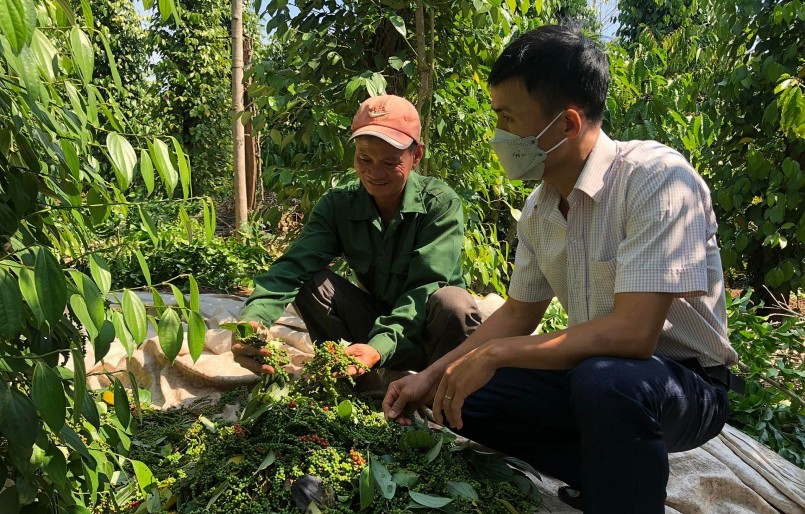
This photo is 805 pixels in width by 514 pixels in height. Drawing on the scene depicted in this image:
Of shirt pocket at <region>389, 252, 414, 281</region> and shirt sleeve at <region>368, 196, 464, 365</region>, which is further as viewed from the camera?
shirt pocket at <region>389, 252, 414, 281</region>

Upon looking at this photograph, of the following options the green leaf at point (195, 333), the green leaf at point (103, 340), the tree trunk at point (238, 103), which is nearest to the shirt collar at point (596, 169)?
the green leaf at point (195, 333)

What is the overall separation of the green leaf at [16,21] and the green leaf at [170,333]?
1.46 feet

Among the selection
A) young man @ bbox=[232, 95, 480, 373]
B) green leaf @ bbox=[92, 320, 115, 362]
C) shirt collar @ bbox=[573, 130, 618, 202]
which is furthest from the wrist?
green leaf @ bbox=[92, 320, 115, 362]

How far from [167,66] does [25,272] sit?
7740mm

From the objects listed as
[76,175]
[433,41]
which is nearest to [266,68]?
[433,41]

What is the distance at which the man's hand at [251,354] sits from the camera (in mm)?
2021

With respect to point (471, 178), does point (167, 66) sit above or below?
above

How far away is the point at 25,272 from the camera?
37.9 inches

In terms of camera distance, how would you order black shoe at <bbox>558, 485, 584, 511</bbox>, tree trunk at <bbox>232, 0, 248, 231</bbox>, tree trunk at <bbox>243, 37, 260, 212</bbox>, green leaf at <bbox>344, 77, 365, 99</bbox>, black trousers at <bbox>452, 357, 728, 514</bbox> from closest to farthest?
black trousers at <bbox>452, 357, 728, 514</bbox> → black shoe at <bbox>558, 485, 584, 511</bbox> → green leaf at <bbox>344, 77, 365, 99</bbox> → tree trunk at <bbox>232, 0, 248, 231</bbox> → tree trunk at <bbox>243, 37, 260, 212</bbox>

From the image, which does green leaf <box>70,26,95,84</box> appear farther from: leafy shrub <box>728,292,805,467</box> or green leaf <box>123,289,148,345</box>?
leafy shrub <box>728,292,805,467</box>

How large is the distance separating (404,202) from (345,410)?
74 centimetres

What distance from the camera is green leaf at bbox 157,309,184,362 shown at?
1.08m

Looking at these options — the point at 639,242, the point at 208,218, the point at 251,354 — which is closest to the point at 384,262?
the point at 251,354

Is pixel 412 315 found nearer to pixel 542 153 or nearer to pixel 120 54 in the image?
pixel 542 153
